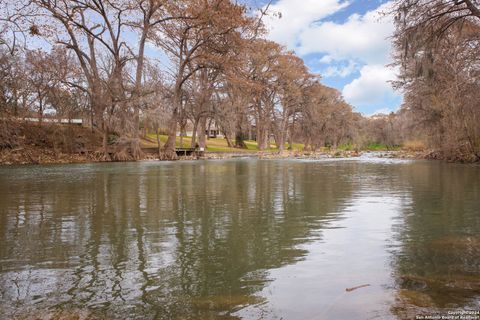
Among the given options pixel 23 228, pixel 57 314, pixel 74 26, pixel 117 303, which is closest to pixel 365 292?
pixel 117 303

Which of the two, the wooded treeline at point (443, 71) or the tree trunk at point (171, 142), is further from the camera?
the tree trunk at point (171, 142)

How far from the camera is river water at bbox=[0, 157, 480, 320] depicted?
368cm

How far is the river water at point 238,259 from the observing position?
368 cm

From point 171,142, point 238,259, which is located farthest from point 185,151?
point 238,259

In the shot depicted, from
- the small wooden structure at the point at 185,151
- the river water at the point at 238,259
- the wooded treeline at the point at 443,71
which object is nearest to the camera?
the river water at the point at 238,259

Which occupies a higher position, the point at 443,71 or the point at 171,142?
the point at 443,71

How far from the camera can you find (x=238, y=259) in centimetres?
524

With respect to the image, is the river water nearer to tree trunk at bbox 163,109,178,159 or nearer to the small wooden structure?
tree trunk at bbox 163,109,178,159

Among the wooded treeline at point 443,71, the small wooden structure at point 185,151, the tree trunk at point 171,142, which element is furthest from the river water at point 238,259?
the small wooden structure at point 185,151

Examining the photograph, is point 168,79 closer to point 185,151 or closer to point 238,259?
point 185,151

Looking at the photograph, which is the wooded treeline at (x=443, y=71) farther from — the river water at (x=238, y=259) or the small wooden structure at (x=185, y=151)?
the small wooden structure at (x=185, y=151)

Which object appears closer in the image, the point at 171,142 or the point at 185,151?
the point at 171,142

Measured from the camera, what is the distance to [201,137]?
189 feet

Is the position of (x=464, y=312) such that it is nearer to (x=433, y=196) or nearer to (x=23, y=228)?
(x=23, y=228)
